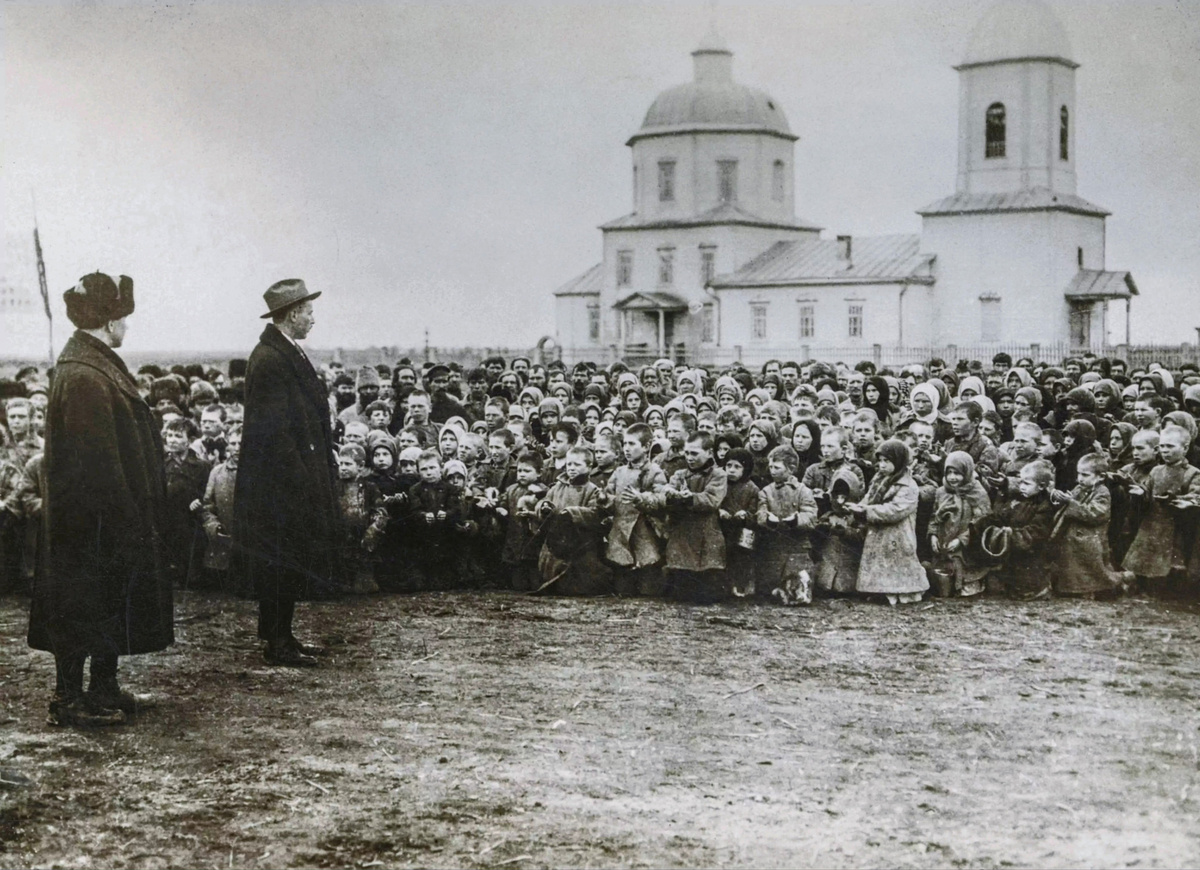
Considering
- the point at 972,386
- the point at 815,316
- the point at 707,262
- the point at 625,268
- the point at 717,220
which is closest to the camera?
the point at 972,386

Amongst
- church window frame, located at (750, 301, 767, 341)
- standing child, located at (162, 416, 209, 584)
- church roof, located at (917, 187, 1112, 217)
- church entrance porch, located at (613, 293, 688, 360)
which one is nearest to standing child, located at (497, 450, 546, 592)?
standing child, located at (162, 416, 209, 584)

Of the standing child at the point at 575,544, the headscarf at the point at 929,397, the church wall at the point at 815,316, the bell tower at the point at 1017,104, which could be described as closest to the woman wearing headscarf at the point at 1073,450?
the headscarf at the point at 929,397

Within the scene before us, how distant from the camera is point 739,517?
22.8ft

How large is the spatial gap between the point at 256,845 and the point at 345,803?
1.13ft

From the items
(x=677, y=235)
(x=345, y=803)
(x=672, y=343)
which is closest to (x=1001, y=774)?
(x=345, y=803)

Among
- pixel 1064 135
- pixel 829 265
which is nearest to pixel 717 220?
pixel 829 265

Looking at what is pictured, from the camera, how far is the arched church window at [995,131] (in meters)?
8.72

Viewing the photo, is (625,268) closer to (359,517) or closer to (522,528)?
(522,528)

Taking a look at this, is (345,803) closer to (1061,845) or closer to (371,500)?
(1061,845)

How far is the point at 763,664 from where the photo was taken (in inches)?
220

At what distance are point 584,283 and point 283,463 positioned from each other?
4.74 meters

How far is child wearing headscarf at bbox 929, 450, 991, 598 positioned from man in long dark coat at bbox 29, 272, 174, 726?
13.2ft

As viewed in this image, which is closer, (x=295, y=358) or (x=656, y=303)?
(x=295, y=358)

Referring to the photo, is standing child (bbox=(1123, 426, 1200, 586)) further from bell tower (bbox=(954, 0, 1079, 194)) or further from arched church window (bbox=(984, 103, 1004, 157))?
arched church window (bbox=(984, 103, 1004, 157))
